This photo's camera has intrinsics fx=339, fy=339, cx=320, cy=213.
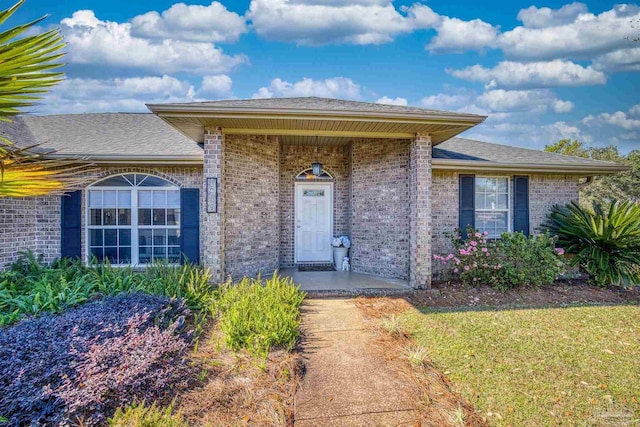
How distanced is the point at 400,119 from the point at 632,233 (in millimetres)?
5854

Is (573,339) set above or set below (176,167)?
below

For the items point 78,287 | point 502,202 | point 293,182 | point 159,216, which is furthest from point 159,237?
point 502,202

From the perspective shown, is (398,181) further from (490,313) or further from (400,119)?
(490,313)

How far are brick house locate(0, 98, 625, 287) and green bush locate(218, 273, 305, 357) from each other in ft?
5.09

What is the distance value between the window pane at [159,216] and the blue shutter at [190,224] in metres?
0.45

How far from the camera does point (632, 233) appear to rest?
7285 millimetres

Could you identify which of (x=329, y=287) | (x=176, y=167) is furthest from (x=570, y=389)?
(x=176, y=167)

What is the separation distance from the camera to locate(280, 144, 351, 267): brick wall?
9.05 m

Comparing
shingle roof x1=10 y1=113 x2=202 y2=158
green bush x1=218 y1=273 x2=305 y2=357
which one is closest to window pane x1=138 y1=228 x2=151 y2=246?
shingle roof x1=10 y1=113 x2=202 y2=158

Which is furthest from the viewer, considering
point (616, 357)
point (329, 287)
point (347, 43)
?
point (347, 43)

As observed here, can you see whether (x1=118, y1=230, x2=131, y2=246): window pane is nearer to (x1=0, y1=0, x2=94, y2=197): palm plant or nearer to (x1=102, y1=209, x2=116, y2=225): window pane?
(x1=102, y1=209, x2=116, y2=225): window pane

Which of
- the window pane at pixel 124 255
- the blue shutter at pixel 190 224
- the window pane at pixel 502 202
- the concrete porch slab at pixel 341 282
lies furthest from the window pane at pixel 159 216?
the window pane at pixel 502 202

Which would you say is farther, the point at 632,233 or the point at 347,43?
the point at 347,43

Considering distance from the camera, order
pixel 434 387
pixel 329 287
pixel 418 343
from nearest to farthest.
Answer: pixel 434 387 → pixel 418 343 → pixel 329 287
